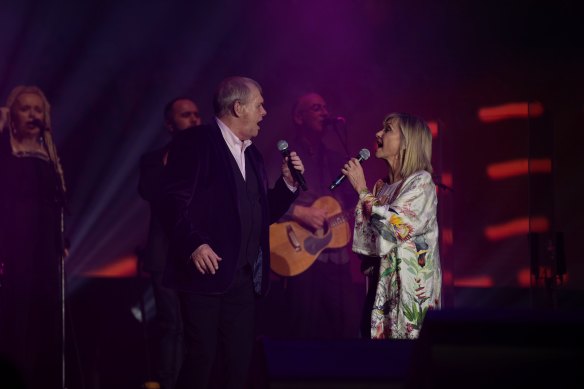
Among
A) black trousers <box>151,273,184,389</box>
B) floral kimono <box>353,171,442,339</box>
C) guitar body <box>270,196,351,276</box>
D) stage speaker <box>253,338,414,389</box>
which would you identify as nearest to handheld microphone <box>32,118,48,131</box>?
black trousers <box>151,273,184,389</box>

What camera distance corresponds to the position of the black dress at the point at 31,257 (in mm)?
5160

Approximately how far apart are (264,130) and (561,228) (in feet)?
7.85

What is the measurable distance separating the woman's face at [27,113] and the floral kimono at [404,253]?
2573 millimetres

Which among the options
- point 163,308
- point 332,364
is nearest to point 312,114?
point 163,308

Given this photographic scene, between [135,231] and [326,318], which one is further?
[135,231]

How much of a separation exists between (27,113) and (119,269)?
1808mm

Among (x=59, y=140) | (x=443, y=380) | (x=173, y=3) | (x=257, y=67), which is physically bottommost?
(x=443, y=380)

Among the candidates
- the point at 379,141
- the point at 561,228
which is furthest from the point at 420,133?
the point at 561,228

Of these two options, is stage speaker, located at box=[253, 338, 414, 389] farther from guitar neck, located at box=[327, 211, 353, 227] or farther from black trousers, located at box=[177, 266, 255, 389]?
guitar neck, located at box=[327, 211, 353, 227]

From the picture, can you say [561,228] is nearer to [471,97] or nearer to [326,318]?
[471,97]

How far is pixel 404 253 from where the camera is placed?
3672 mm

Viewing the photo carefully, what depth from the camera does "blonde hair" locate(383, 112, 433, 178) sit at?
3.81 m

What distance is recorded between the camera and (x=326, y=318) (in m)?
5.82

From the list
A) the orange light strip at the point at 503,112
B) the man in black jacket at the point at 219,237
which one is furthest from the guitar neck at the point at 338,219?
the man in black jacket at the point at 219,237
